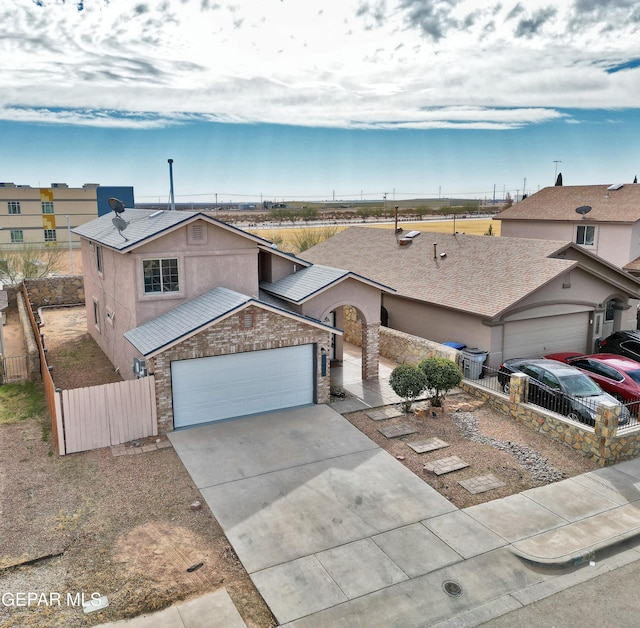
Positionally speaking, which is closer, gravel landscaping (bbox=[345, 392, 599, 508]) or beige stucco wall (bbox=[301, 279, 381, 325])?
gravel landscaping (bbox=[345, 392, 599, 508])

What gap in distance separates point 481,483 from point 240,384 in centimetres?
726

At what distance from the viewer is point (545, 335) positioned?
72.5 ft

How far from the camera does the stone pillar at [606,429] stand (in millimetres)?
14219

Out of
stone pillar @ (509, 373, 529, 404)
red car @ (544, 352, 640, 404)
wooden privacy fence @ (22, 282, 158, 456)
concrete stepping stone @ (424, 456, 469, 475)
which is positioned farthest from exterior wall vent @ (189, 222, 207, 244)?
red car @ (544, 352, 640, 404)

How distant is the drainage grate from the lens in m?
9.60

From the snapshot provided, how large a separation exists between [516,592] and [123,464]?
363 inches

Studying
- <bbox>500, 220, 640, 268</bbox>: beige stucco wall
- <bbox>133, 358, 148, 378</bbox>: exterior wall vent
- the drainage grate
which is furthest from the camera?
<bbox>500, 220, 640, 268</bbox>: beige stucco wall

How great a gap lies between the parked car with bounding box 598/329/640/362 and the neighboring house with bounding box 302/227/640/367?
846 millimetres

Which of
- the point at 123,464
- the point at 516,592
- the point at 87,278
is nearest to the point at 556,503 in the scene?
the point at 516,592

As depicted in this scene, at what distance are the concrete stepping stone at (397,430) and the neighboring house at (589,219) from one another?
22.6 meters

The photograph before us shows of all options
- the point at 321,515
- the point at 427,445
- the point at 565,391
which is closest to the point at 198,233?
the point at 427,445

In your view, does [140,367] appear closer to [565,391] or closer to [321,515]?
[321,515]

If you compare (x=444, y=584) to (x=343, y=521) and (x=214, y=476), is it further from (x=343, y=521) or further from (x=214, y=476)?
(x=214, y=476)

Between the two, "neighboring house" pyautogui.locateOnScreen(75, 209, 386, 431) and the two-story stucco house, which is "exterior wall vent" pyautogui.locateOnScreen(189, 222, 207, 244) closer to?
"neighboring house" pyautogui.locateOnScreen(75, 209, 386, 431)
